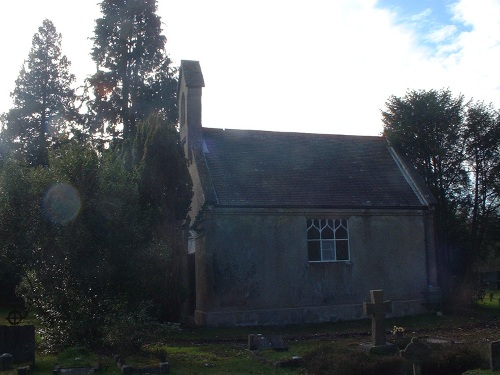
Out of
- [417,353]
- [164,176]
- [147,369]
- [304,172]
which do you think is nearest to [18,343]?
[147,369]

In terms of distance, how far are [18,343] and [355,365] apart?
8.18 m

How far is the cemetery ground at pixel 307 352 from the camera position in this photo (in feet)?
39.2

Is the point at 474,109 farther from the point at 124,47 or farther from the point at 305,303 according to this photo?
the point at 124,47

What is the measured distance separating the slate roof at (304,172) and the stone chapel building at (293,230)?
55 millimetres

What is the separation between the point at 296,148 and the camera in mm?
29016

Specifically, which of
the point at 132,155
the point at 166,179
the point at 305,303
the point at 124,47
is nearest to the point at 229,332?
the point at 305,303

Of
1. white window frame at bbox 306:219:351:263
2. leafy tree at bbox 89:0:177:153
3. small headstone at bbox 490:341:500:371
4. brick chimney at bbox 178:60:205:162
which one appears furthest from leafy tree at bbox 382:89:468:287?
small headstone at bbox 490:341:500:371

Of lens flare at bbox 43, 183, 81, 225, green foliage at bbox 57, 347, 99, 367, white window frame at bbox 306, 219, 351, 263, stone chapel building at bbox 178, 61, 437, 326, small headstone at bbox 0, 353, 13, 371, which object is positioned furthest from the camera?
white window frame at bbox 306, 219, 351, 263

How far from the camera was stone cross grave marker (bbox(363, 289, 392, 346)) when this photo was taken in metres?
14.4

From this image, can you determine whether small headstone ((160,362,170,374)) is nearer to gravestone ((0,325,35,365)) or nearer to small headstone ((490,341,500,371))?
gravestone ((0,325,35,365))

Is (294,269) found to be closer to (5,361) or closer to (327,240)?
(327,240)

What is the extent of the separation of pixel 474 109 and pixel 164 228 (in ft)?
60.8

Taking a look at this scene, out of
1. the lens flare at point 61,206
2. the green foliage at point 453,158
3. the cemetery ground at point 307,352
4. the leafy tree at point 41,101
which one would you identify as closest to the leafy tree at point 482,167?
the green foliage at point 453,158

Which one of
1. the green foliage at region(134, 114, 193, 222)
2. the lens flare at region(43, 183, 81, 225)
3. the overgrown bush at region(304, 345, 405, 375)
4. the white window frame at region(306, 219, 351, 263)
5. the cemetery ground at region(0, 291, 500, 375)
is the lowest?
the cemetery ground at region(0, 291, 500, 375)
